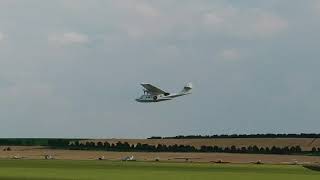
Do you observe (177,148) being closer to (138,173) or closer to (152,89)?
(152,89)

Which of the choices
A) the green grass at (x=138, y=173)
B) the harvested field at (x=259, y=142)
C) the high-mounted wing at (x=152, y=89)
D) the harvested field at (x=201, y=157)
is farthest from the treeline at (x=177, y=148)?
the green grass at (x=138, y=173)

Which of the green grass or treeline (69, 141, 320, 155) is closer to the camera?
the green grass

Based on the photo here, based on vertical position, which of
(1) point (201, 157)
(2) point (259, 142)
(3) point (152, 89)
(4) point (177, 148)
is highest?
(3) point (152, 89)

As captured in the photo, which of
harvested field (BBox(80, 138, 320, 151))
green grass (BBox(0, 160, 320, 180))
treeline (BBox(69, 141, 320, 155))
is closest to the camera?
green grass (BBox(0, 160, 320, 180))

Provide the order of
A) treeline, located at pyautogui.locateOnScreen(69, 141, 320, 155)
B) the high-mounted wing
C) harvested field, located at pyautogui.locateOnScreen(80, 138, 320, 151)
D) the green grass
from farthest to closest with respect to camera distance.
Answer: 1. harvested field, located at pyautogui.locateOnScreen(80, 138, 320, 151)
2. treeline, located at pyautogui.locateOnScreen(69, 141, 320, 155)
3. the high-mounted wing
4. the green grass

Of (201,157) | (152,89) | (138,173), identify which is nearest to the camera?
(138,173)

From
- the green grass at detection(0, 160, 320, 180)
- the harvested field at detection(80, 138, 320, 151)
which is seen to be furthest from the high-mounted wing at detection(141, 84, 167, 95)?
the harvested field at detection(80, 138, 320, 151)

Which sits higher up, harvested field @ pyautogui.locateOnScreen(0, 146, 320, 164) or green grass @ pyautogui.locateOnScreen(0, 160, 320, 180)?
harvested field @ pyautogui.locateOnScreen(0, 146, 320, 164)

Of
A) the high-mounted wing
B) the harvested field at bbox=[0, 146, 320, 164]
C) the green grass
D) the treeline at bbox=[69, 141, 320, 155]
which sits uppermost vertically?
the high-mounted wing

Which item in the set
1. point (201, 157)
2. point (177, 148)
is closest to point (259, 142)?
point (177, 148)

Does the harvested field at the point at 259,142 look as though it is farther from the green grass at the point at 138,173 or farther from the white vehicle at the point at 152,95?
the green grass at the point at 138,173

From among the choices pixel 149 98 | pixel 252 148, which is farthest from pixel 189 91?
pixel 252 148

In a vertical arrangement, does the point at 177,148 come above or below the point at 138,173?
above

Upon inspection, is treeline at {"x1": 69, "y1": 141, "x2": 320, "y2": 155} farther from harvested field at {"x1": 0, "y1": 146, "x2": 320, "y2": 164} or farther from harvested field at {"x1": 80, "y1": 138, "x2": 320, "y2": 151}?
Answer: harvested field at {"x1": 0, "y1": 146, "x2": 320, "y2": 164}
